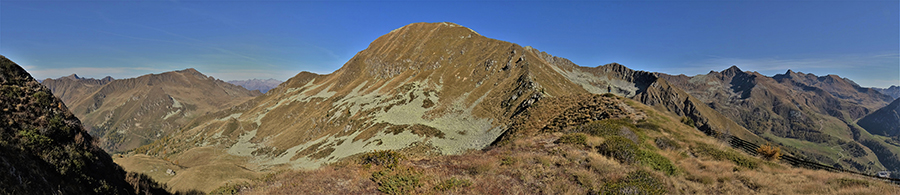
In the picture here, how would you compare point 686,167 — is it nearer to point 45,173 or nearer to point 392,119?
point 45,173

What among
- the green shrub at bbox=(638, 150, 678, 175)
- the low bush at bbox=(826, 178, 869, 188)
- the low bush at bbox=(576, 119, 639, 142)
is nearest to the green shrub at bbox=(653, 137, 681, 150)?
the low bush at bbox=(576, 119, 639, 142)

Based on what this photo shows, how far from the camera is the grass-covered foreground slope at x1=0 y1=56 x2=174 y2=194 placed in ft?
30.7

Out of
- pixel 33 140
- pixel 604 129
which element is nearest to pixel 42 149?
pixel 33 140

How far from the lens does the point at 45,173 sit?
1015 centimetres

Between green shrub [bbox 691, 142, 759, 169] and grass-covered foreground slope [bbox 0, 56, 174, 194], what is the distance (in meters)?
29.5

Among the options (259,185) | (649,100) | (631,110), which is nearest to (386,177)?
(259,185)

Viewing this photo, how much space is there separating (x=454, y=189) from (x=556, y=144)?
11812mm

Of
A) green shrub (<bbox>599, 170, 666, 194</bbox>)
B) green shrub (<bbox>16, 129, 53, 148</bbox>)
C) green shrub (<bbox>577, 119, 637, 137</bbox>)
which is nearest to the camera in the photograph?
green shrub (<bbox>599, 170, 666, 194</bbox>)

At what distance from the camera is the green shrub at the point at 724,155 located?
16469 mm

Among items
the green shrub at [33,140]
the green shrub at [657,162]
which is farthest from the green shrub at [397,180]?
the green shrub at [33,140]

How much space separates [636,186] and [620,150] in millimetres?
6509

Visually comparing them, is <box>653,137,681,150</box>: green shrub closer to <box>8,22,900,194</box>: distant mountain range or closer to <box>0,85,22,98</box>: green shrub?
<box>8,22,900,194</box>: distant mountain range

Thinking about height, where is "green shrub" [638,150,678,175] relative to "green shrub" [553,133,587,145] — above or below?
below

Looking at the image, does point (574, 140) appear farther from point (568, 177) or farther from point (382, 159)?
point (382, 159)
